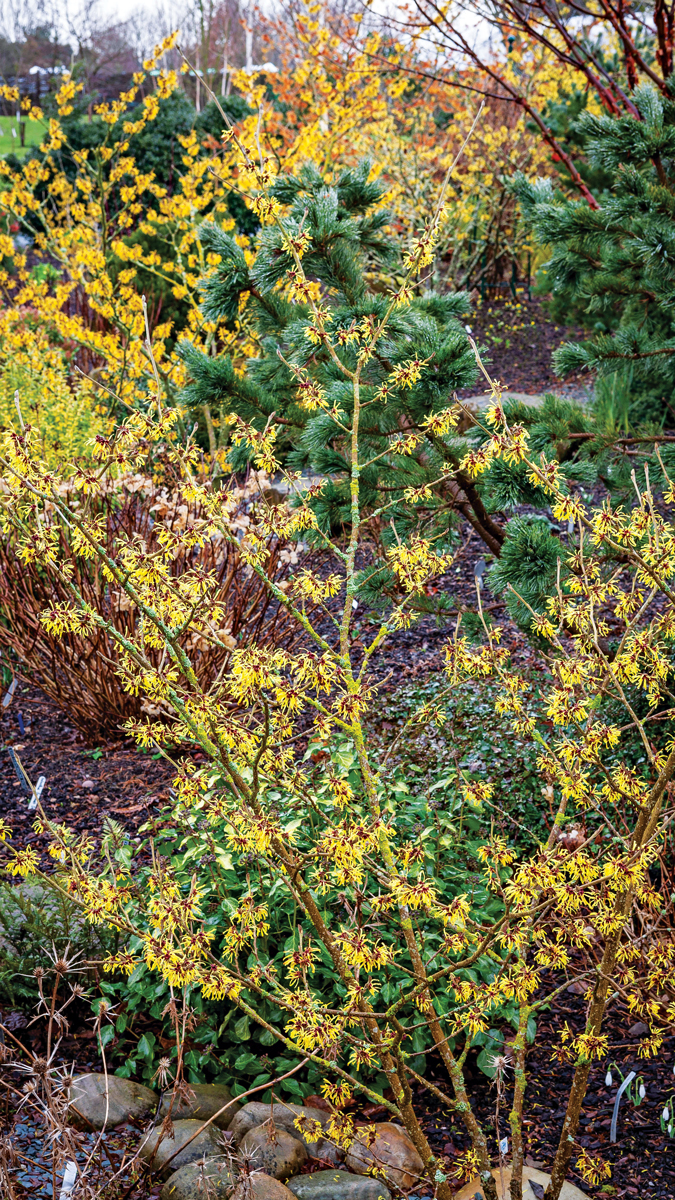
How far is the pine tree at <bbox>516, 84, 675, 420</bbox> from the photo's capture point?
10.3 feet

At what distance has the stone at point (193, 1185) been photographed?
2102mm

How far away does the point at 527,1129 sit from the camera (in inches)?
96.7

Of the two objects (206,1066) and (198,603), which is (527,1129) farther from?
(198,603)

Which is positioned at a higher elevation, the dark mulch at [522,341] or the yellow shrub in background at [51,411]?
the dark mulch at [522,341]

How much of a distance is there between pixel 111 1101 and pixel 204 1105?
223mm

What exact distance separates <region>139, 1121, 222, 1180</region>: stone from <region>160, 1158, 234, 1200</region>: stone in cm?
6

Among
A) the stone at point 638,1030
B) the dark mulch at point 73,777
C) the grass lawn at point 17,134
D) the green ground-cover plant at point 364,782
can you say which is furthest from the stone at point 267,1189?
the grass lawn at point 17,134

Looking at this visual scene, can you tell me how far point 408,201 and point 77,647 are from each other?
893cm

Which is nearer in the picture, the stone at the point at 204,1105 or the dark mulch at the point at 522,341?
the stone at the point at 204,1105

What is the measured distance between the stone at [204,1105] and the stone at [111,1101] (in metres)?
0.10

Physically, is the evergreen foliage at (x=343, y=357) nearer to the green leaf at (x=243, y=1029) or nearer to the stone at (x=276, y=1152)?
the green leaf at (x=243, y=1029)

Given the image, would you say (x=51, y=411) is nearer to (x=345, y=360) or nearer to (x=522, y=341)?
(x=345, y=360)

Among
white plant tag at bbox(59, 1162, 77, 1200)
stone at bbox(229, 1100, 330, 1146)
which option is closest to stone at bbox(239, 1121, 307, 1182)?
stone at bbox(229, 1100, 330, 1146)

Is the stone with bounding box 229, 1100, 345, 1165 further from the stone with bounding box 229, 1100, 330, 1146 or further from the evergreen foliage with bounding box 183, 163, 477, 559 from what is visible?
the evergreen foliage with bounding box 183, 163, 477, 559
